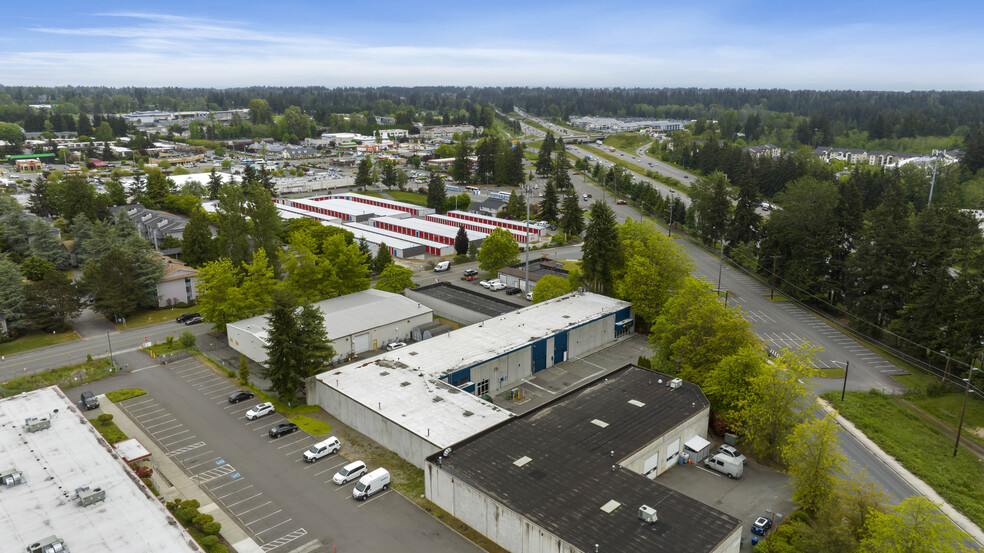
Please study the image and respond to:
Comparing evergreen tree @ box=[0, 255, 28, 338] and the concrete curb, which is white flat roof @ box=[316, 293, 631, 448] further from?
evergreen tree @ box=[0, 255, 28, 338]

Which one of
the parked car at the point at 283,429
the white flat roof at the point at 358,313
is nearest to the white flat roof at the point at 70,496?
the parked car at the point at 283,429

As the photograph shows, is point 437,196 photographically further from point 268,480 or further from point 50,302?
point 268,480

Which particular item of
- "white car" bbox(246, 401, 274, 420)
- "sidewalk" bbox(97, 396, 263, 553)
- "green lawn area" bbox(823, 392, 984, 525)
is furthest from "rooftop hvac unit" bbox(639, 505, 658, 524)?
"white car" bbox(246, 401, 274, 420)

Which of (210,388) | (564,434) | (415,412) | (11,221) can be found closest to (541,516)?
(564,434)

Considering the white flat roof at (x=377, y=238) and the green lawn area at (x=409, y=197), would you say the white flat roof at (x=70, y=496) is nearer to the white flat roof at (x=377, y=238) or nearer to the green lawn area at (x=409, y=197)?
the white flat roof at (x=377, y=238)

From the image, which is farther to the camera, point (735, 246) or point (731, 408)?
point (735, 246)

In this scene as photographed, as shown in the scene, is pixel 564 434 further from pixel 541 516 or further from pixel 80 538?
pixel 80 538
